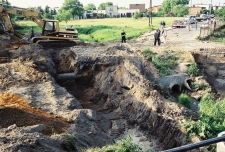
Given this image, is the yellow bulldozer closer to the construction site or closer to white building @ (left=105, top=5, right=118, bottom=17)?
the construction site

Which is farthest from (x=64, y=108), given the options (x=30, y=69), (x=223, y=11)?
(x=223, y=11)

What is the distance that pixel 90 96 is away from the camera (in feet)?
50.2

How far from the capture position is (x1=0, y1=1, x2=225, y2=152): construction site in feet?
27.9

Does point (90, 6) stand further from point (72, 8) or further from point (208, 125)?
point (208, 125)

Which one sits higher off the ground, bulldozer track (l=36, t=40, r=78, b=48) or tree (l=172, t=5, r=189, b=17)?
tree (l=172, t=5, r=189, b=17)

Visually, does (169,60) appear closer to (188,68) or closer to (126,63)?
(188,68)

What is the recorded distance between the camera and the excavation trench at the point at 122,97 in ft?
35.7

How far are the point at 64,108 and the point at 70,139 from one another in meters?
3.32

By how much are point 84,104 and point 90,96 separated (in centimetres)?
109

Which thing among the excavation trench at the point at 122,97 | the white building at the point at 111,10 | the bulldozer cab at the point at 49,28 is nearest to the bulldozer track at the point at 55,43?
the bulldozer cab at the point at 49,28

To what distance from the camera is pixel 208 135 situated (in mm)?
9734

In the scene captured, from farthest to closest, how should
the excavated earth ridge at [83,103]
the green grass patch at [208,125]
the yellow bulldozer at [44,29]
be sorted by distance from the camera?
the yellow bulldozer at [44,29], the green grass patch at [208,125], the excavated earth ridge at [83,103]

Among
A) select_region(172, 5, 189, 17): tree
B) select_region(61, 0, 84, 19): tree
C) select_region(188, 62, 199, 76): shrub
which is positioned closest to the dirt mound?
select_region(188, 62, 199, 76): shrub

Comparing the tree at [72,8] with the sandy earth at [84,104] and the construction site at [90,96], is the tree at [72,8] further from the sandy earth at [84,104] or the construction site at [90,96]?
the sandy earth at [84,104]
